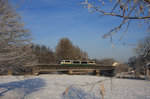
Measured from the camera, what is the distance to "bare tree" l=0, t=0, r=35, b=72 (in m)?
7.22

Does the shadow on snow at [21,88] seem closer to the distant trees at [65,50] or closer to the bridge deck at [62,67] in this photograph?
the bridge deck at [62,67]

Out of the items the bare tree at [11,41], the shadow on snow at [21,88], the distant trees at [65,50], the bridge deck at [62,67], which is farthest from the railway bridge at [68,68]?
the bare tree at [11,41]

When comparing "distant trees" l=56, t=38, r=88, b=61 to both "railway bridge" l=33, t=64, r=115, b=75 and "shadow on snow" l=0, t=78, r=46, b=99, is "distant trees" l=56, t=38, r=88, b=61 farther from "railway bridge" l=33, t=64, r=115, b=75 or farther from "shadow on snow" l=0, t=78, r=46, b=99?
"shadow on snow" l=0, t=78, r=46, b=99

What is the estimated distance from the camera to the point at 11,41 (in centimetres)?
796

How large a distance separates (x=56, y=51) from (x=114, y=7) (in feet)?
188

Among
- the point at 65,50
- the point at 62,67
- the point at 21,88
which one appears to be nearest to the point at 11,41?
the point at 21,88

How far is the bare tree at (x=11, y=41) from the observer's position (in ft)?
23.7

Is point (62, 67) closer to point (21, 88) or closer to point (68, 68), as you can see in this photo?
point (68, 68)

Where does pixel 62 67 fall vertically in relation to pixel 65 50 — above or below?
below

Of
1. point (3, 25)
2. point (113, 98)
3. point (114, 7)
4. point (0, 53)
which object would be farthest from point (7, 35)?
point (113, 98)

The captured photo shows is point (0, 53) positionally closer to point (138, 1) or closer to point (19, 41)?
point (19, 41)

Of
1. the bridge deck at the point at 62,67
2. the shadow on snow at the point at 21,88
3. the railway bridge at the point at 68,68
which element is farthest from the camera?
the railway bridge at the point at 68,68

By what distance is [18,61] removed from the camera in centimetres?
838

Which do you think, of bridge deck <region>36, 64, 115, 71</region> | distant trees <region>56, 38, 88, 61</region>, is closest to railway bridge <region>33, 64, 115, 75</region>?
bridge deck <region>36, 64, 115, 71</region>
